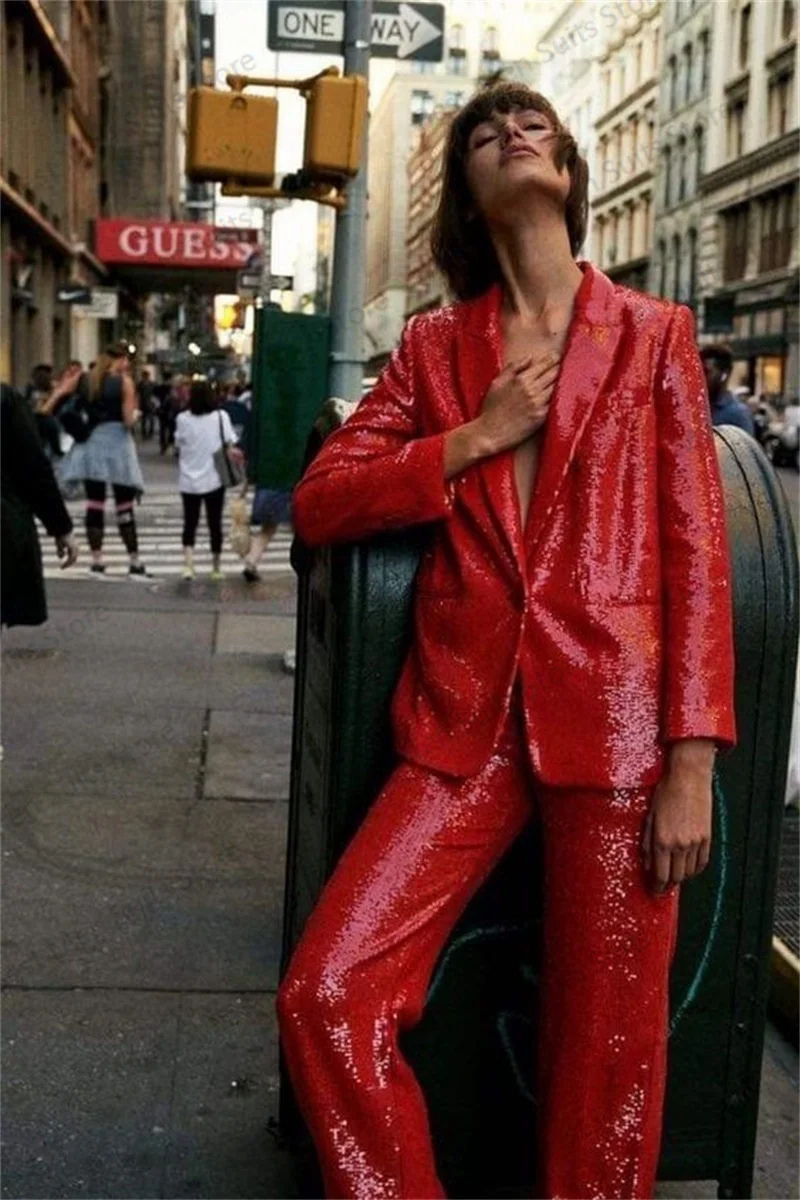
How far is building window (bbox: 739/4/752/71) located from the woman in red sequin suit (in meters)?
9.38

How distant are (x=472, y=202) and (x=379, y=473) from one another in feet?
A: 1.69

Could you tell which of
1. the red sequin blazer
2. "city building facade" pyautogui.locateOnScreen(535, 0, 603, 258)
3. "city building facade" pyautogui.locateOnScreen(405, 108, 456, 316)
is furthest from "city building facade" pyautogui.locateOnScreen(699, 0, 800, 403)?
the red sequin blazer

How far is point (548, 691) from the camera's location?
88.2 inches

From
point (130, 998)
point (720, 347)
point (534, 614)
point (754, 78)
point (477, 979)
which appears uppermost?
point (754, 78)

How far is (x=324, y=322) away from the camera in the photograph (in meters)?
8.21

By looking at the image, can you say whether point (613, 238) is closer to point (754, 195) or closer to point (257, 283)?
point (257, 283)

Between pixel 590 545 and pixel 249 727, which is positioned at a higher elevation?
pixel 590 545

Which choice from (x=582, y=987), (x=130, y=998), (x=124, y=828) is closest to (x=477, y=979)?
(x=582, y=987)

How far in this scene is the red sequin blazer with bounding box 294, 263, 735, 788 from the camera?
223 centimetres

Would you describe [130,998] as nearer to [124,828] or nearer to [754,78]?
[124,828]

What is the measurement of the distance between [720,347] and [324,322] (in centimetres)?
226

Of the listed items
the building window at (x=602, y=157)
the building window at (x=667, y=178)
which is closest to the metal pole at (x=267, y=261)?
the building window at (x=667, y=178)

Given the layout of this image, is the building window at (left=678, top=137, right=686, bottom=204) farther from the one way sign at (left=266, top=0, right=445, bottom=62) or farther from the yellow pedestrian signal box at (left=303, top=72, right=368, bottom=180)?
the yellow pedestrian signal box at (left=303, top=72, right=368, bottom=180)

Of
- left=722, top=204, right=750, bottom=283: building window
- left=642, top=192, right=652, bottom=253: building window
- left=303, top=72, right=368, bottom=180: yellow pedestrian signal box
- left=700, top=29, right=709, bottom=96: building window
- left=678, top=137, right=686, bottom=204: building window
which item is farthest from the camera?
left=722, top=204, right=750, bottom=283: building window
